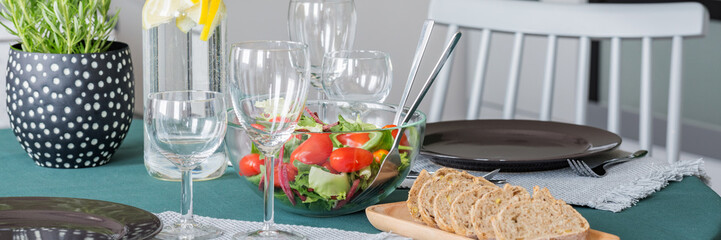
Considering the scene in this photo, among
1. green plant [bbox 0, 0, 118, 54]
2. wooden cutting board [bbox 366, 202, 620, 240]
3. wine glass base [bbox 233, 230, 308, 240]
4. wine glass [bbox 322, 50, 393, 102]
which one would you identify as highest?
green plant [bbox 0, 0, 118, 54]

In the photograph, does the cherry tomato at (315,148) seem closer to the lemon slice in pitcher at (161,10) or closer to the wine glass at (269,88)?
the wine glass at (269,88)

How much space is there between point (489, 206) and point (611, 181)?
1.07 ft

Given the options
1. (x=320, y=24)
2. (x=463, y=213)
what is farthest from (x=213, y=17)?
(x=463, y=213)

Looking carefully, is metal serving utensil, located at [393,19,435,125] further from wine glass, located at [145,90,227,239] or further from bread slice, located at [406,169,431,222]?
wine glass, located at [145,90,227,239]

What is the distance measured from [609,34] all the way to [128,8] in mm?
1033

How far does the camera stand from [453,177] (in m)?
0.86

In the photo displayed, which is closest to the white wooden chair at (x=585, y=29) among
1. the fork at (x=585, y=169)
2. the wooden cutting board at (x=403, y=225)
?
the fork at (x=585, y=169)

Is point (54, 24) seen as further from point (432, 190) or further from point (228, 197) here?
point (432, 190)

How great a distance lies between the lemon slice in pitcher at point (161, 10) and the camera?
3.09ft

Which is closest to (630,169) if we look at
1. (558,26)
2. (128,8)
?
(558,26)

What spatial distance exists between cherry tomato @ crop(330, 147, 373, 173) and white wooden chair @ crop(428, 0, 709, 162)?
0.84m

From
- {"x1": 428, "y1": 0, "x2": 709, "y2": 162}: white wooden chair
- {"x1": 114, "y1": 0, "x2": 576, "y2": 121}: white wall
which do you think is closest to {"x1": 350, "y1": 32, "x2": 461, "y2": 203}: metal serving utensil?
{"x1": 428, "y1": 0, "x2": 709, "y2": 162}: white wooden chair

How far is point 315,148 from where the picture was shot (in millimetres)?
825

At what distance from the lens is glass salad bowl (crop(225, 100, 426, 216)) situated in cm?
83
